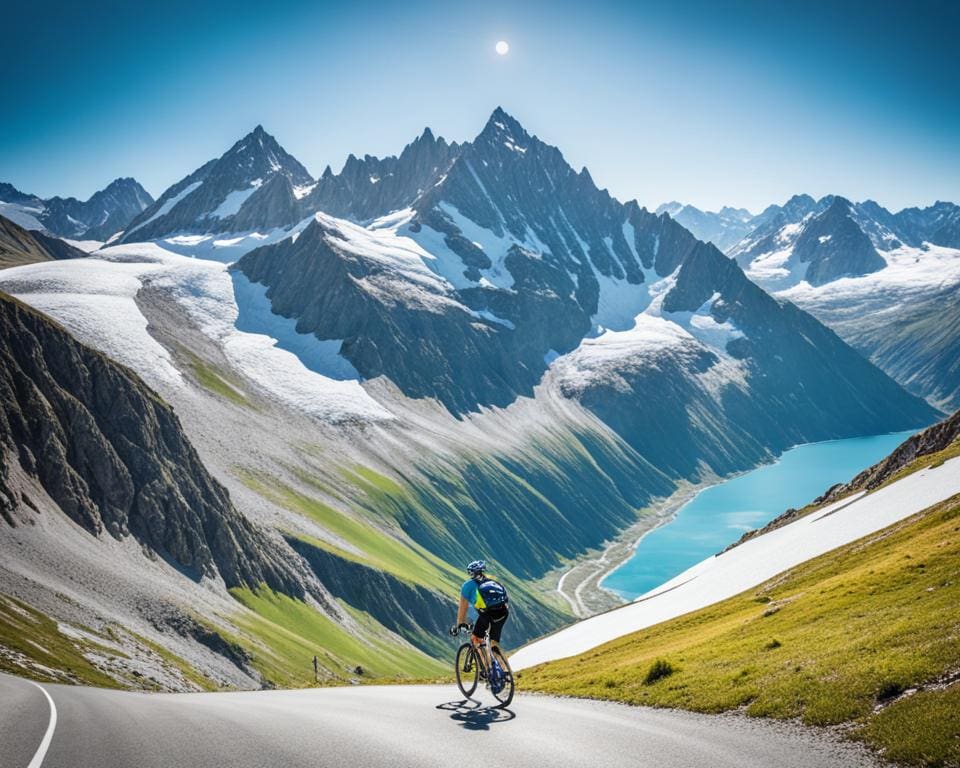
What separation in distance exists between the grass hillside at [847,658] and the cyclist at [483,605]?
189 inches

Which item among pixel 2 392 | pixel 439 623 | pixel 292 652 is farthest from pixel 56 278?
pixel 292 652

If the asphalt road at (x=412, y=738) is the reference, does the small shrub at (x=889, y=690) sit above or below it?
above

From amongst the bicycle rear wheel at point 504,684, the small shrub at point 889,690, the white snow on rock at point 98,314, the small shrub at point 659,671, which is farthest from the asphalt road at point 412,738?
the white snow on rock at point 98,314

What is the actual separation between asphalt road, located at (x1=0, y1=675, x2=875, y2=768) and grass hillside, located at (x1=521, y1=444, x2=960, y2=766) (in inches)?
43.6

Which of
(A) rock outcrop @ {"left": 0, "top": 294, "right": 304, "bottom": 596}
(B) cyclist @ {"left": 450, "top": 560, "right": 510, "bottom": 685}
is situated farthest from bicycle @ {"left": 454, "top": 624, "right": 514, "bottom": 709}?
(A) rock outcrop @ {"left": 0, "top": 294, "right": 304, "bottom": 596}

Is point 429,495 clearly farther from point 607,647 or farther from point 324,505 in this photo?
point 607,647

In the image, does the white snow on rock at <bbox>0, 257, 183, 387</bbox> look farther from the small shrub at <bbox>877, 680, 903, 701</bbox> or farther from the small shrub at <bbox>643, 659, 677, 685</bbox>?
the small shrub at <bbox>877, 680, 903, 701</bbox>

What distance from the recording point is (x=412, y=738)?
1564cm

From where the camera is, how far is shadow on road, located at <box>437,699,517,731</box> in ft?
56.5

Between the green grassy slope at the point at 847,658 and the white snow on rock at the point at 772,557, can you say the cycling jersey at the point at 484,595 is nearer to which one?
the green grassy slope at the point at 847,658

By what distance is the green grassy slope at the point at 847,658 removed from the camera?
14500 mm

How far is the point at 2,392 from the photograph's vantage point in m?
81.4

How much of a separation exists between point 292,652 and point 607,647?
4975 cm

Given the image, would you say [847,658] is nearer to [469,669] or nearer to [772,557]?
[469,669]
